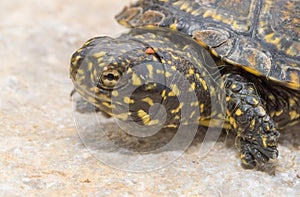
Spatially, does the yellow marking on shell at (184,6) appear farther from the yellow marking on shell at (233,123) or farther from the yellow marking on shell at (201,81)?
the yellow marking on shell at (233,123)

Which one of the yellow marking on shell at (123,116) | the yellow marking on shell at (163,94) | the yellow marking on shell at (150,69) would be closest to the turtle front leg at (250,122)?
the yellow marking on shell at (163,94)

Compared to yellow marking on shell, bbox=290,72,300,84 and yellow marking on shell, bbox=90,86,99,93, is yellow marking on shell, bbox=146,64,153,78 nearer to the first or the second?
yellow marking on shell, bbox=90,86,99,93

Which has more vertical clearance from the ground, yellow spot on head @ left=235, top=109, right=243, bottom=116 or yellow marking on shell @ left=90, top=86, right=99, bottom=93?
yellow marking on shell @ left=90, top=86, right=99, bottom=93

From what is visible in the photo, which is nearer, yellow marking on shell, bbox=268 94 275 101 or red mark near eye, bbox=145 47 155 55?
red mark near eye, bbox=145 47 155 55

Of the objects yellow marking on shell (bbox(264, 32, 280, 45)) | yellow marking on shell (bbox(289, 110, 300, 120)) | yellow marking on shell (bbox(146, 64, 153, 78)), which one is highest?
yellow marking on shell (bbox(264, 32, 280, 45))

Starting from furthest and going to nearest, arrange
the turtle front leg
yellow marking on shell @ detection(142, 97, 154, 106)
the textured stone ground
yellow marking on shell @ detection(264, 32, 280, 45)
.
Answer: yellow marking on shell @ detection(264, 32, 280, 45) < the turtle front leg < yellow marking on shell @ detection(142, 97, 154, 106) < the textured stone ground

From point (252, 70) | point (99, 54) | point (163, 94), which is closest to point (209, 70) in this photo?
point (252, 70)

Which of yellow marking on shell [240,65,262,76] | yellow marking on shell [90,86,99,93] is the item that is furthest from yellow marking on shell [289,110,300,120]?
yellow marking on shell [90,86,99,93]

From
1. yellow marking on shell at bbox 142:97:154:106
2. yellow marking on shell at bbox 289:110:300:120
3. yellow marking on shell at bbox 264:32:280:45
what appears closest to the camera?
yellow marking on shell at bbox 142:97:154:106
